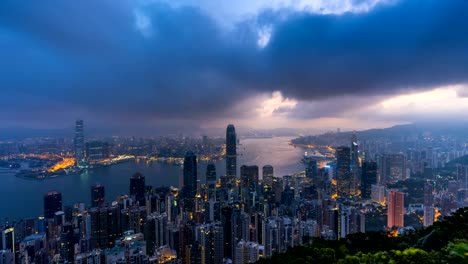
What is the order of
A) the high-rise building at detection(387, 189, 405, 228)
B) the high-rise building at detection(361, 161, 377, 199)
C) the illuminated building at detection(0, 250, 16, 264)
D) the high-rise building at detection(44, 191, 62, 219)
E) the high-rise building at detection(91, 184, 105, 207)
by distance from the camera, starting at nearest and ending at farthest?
the illuminated building at detection(0, 250, 16, 264) < the high-rise building at detection(44, 191, 62, 219) < the high-rise building at detection(387, 189, 405, 228) < the high-rise building at detection(91, 184, 105, 207) < the high-rise building at detection(361, 161, 377, 199)

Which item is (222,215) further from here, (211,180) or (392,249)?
(211,180)

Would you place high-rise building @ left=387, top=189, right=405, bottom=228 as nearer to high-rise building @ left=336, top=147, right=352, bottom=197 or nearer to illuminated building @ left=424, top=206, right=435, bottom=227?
illuminated building @ left=424, top=206, right=435, bottom=227

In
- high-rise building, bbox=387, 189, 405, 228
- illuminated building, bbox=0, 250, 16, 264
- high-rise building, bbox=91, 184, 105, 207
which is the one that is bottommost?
high-rise building, bbox=387, 189, 405, 228

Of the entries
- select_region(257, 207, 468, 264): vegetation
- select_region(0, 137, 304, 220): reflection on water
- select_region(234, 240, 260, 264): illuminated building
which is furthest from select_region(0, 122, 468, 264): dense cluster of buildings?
select_region(257, 207, 468, 264): vegetation

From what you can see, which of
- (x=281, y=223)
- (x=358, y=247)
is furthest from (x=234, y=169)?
(x=358, y=247)

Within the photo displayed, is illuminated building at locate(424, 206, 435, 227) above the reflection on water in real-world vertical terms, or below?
below

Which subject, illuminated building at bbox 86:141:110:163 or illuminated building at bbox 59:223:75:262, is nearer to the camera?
illuminated building at bbox 59:223:75:262
